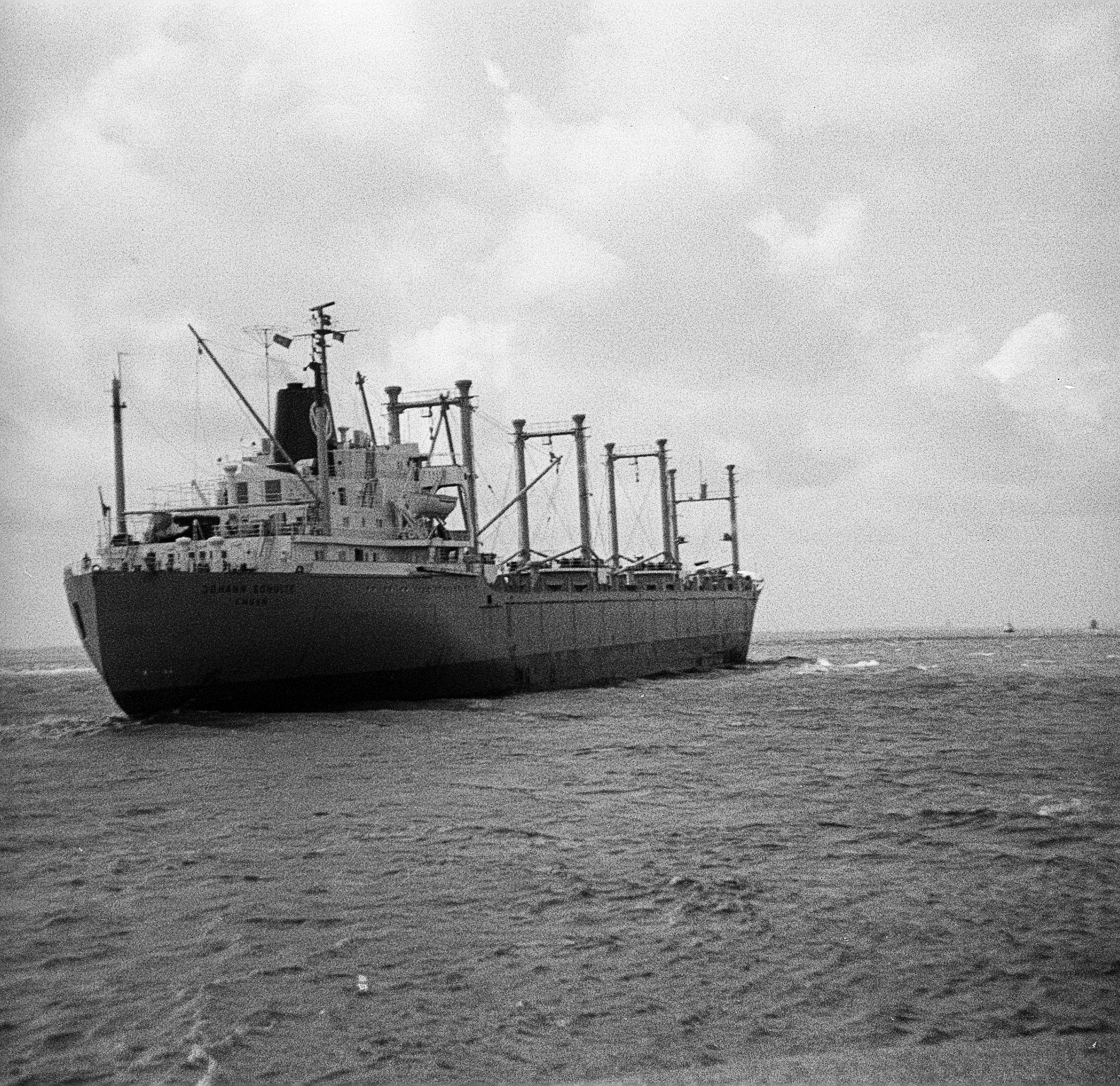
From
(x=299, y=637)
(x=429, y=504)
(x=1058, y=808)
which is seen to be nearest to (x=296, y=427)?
(x=429, y=504)

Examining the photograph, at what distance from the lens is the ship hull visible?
1309 inches

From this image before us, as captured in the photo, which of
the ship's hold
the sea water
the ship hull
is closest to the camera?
the sea water

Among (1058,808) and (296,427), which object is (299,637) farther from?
(1058,808)

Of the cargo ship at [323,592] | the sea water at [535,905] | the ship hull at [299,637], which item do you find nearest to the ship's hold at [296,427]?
the cargo ship at [323,592]

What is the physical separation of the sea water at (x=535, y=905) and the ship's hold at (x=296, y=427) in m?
16.9

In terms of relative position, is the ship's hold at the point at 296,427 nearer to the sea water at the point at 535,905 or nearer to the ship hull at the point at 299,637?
the ship hull at the point at 299,637

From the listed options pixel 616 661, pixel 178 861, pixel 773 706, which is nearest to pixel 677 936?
pixel 178 861

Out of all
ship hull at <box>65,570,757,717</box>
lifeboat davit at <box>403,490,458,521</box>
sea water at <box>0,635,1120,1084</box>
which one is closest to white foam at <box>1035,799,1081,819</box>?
sea water at <box>0,635,1120,1084</box>

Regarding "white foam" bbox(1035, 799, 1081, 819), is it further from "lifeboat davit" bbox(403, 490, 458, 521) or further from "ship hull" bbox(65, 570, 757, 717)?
"lifeboat davit" bbox(403, 490, 458, 521)

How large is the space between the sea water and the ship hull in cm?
414

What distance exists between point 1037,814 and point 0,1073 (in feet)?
56.5

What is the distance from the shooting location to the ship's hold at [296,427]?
44938mm

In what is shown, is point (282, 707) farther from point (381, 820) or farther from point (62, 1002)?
point (62, 1002)

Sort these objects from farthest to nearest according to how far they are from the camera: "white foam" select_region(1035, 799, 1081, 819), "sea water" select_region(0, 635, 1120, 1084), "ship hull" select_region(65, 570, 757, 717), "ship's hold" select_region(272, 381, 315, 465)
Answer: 1. "ship's hold" select_region(272, 381, 315, 465)
2. "ship hull" select_region(65, 570, 757, 717)
3. "white foam" select_region(1035, 799, 1081, 819)
4. "sea water" select_region(0, 635, 1120, 1084)
